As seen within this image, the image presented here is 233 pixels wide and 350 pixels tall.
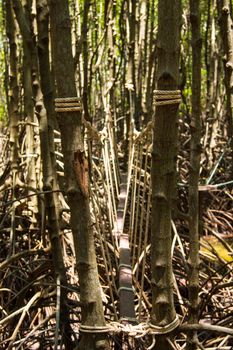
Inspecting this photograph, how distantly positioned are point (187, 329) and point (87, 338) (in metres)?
0.22

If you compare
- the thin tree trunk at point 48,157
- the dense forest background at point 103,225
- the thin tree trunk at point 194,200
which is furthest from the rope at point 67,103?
the thin tree trunk at point 48,157

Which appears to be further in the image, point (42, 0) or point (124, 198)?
point (124, 198)

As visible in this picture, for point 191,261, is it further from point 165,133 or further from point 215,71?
point 215,71

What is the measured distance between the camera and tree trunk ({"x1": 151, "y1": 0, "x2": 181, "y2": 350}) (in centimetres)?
105

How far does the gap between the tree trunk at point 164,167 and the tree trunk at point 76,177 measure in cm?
12

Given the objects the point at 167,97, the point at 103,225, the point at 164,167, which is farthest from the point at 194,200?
the point at 103,225

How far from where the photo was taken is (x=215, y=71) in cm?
454

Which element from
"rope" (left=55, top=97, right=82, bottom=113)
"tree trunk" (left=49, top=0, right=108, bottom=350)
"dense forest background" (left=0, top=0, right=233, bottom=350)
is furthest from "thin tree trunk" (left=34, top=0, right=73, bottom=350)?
"rope" (left=55, top=97, right=82, bottom=113)

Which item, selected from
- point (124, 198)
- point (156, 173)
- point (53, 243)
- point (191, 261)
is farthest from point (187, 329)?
point (124, 198)

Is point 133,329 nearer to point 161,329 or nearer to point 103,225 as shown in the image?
point 161,329

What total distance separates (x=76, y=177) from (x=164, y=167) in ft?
0.57

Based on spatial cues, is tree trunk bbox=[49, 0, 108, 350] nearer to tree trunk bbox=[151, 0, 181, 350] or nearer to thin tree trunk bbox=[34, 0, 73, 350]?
tree trunk bbox=[151, 0, 181, 350]

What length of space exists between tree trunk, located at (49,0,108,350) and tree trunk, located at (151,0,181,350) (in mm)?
124

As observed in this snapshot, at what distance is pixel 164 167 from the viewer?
1116mm
